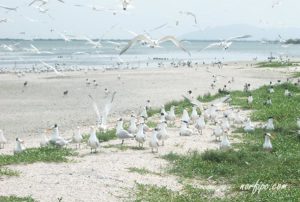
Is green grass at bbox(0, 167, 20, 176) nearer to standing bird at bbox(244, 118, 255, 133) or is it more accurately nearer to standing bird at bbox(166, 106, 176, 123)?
standing bird at bbox(244, 118, 255, 133)

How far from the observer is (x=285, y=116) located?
886 inches

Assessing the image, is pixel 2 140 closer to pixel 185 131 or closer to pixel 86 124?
pixel 185 131

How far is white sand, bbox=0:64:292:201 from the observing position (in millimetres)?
12836

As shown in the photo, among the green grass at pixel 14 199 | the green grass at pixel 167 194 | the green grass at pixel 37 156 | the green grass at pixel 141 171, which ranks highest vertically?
the green grass at pixel 37 156

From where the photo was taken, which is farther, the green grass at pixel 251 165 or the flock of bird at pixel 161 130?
the flock of bird at pixel 161 130

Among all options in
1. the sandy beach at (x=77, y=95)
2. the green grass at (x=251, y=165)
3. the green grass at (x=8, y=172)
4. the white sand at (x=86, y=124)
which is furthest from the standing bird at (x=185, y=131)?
the green grass at (x=8, y=172)

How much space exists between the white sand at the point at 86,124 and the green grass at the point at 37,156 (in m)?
0.44

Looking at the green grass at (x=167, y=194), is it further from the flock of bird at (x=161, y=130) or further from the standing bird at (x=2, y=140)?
the standing bird at (x=2, y=140)

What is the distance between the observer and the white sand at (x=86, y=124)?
12836 mm

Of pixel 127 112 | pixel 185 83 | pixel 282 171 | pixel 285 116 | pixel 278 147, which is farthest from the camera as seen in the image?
pixel 185 83

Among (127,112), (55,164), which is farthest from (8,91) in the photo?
(55,164)

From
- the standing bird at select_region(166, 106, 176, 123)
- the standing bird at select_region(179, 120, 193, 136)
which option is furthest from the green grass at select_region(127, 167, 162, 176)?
the standing bird at select_region(166, 106, 176, 123)

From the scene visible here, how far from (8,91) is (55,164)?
2746 centimetres

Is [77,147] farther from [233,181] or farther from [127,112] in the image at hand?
[127,112]
